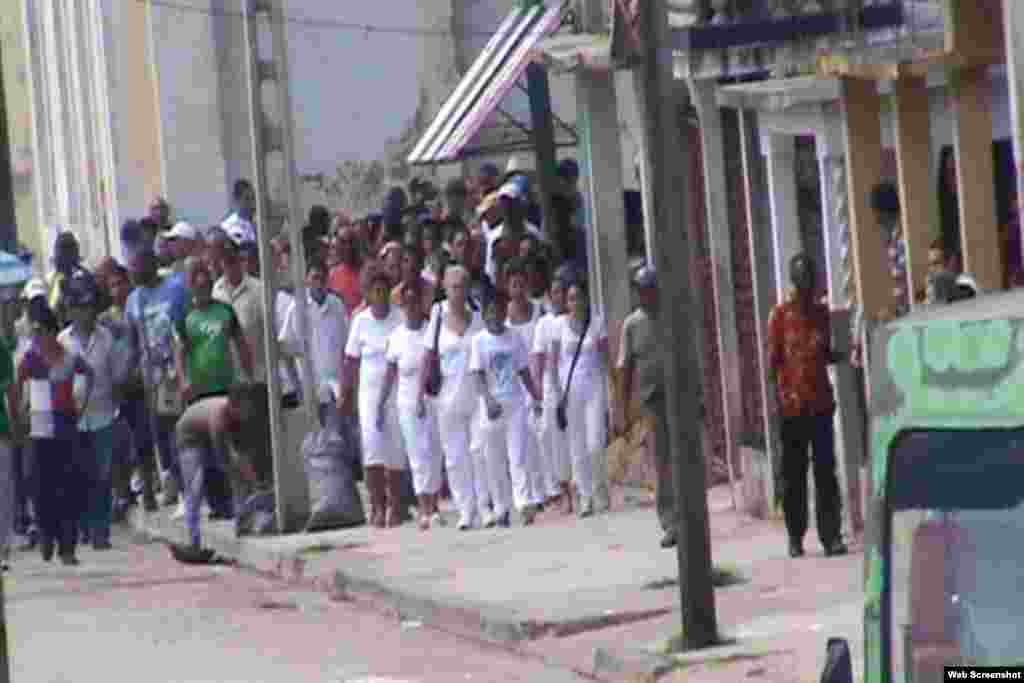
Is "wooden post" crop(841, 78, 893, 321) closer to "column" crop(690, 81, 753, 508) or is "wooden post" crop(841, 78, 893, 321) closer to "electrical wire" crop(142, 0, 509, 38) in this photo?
"column" crop(690, 81, 753, 508)

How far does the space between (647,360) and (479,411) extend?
109 inches

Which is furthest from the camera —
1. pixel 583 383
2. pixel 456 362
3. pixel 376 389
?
pixel 376 389

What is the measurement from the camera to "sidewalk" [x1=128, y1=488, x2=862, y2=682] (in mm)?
14977

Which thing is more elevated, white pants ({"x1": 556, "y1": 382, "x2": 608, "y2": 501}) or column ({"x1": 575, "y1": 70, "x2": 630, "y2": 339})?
column ({"x1": 575, "y1": 70, "x2": 630, "y2": 339})

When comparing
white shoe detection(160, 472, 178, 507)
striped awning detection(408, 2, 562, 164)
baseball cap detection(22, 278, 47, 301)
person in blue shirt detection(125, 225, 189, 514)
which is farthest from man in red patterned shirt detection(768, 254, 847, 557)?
baseball cap detection(22, 278, 47, 301)

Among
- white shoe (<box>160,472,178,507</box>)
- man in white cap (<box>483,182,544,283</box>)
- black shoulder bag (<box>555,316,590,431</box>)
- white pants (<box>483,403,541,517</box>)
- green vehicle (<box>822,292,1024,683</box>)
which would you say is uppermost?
man in white cap (<box>483,182,544,283</box>)

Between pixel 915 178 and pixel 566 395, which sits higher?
pixel 915 178

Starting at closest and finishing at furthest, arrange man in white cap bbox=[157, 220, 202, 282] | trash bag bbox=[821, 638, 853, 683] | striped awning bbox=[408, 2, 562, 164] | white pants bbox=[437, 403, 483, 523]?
trash bag bbox=[821, 638, 853, 683] → white pants bbox=[437, 403, 483, 523] → man in white cap bbox=[157, 220, 202, 282] → striped awning bbox=[408, 2, 562, 164]

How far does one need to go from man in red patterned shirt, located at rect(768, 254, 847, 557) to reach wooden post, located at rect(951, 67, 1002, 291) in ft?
3.04

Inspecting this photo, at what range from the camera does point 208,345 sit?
886 inches

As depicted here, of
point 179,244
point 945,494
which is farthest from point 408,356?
point 945,494

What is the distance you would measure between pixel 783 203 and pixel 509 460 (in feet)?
10.0

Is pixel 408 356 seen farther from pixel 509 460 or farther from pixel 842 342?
pixel 842 342

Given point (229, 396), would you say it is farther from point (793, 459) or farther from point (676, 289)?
point (676, 289)
